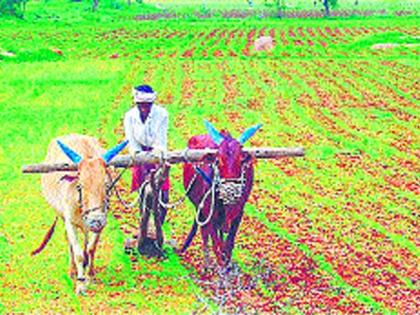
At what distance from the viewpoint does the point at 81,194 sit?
8.62 metres

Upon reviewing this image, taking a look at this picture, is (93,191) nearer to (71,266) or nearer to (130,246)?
(71,266)

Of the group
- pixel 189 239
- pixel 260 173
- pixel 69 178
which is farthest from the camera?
pixel 260 173

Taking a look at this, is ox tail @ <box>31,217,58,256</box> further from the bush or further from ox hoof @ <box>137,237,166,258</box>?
the bush

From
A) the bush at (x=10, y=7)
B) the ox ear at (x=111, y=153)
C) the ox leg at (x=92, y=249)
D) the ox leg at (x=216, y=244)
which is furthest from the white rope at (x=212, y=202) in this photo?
the bush at (x=10, y=7)

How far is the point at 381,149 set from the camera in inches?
652

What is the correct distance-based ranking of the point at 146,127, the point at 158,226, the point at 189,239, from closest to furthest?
the point at 146,127 → the point at 158,226 → the point at 189,239

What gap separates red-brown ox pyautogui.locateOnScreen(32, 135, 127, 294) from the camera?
336 inches

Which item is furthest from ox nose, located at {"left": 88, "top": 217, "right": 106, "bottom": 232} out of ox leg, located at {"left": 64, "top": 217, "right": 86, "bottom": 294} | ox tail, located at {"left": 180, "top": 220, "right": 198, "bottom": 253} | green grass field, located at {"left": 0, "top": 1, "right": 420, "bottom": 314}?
ox tail, located at {"left": 180, "top": 220, "right": 198, "bottom": 253}

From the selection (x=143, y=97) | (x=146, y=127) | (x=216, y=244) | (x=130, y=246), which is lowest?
(x=130, y=246)

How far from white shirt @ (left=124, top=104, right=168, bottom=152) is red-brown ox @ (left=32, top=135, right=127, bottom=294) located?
1.48ft

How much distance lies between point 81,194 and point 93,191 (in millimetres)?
172

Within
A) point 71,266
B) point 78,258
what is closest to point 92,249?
point 78,258

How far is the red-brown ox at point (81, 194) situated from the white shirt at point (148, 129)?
452mm

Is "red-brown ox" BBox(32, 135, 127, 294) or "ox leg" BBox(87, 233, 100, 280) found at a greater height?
"red-brown ox" BBox(32, 135, 127, 294)
